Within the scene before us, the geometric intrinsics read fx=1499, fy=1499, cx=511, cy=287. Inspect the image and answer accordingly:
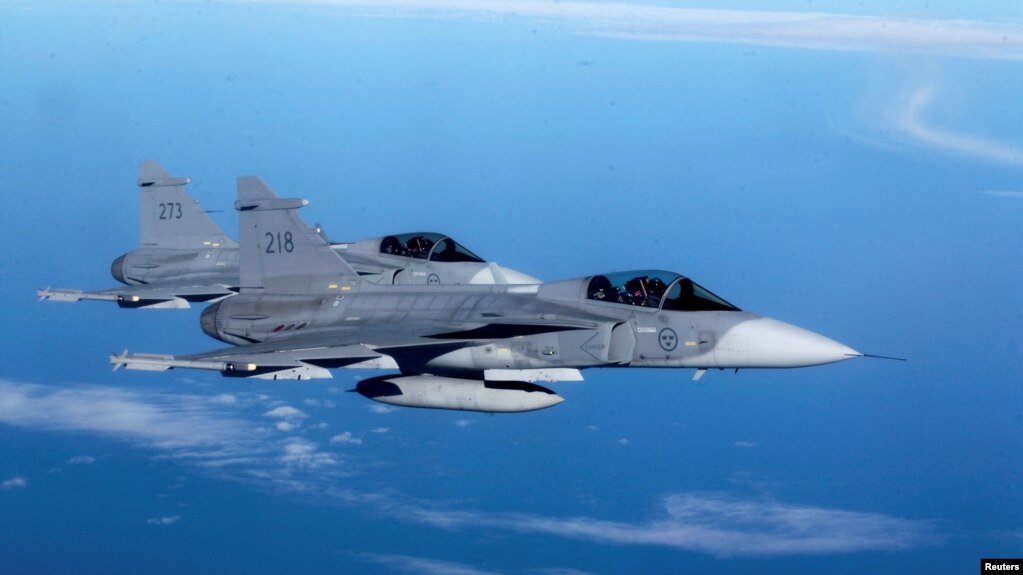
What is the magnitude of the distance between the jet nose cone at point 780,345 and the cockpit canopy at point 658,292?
0.56m

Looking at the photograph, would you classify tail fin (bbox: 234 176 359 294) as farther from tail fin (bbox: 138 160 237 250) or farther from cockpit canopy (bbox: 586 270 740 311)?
tail fin (bbox: 138 160 237 250)

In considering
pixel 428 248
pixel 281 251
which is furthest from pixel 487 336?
pixel 428 248

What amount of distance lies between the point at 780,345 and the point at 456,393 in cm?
505

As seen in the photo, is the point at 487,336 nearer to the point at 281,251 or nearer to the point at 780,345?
the point at 780,345

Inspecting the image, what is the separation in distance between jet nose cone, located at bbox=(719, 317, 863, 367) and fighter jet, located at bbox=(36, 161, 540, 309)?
7.39 metres

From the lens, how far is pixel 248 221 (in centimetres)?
2548

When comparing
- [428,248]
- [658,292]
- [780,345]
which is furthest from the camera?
[428,248]

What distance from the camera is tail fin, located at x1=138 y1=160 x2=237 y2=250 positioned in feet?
111

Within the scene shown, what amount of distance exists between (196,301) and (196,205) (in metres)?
3.80

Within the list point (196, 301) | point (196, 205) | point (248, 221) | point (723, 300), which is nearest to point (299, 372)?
point (248, 221)

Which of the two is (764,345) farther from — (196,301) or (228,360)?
(196,301)

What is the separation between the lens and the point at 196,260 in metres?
33.2

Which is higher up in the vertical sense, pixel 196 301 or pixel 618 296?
pixel 196 301

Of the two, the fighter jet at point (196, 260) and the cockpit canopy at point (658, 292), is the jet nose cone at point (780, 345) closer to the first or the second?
the cockpit canopy at point (658, 292)
